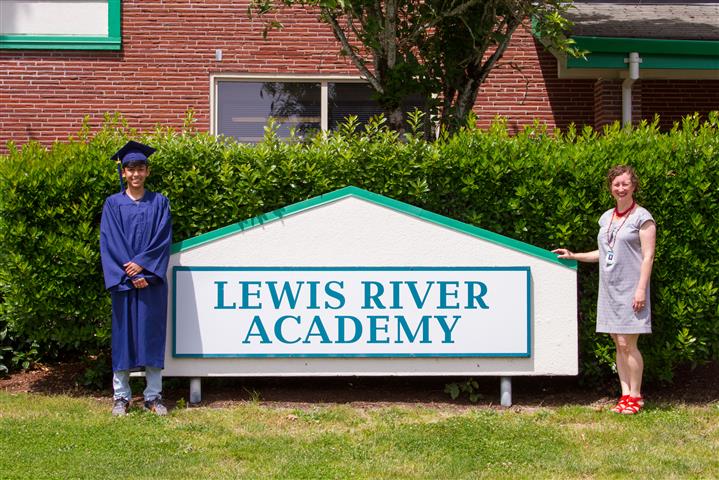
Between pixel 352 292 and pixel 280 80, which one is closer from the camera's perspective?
pixel 352 292

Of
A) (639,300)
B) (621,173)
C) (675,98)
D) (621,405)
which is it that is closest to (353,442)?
(621,405)

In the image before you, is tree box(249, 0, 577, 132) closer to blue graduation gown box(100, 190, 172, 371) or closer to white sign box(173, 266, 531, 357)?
white sign box(173, 266, 531, 357)

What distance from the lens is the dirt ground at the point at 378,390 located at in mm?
6598

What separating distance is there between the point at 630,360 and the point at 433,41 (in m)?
3.65

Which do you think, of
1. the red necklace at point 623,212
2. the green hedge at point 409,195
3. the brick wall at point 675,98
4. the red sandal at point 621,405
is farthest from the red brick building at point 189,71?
the red sandal at point 621,405

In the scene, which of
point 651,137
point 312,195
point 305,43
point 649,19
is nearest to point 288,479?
point 312,195

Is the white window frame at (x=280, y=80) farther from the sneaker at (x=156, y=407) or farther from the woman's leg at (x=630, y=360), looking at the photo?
the woman's leg at (x=630, y=360)

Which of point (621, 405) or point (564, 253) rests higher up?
point (564, 253)

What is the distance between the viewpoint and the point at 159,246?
606 cm

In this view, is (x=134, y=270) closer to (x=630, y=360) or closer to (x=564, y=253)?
(x=564, y=253)

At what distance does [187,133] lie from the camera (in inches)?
260

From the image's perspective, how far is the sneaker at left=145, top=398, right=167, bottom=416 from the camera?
6.07 meters

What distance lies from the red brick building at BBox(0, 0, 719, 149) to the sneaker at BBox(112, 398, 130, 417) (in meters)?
5.33

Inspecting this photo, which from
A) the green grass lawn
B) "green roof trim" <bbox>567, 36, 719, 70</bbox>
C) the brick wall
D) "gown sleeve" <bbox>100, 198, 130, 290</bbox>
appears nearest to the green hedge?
"gown sleeve" <bbox>100, 198, 130, 290</bbox>
